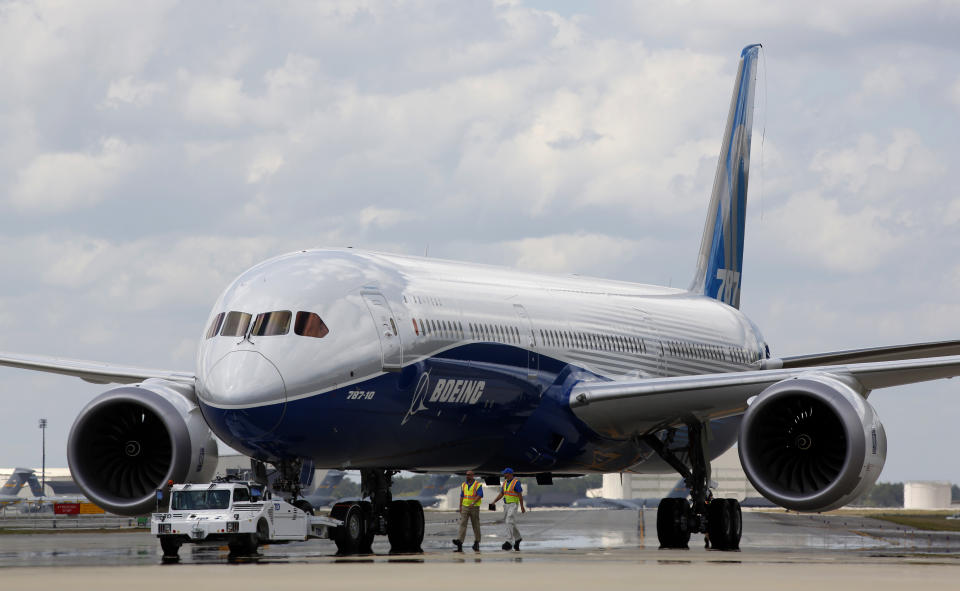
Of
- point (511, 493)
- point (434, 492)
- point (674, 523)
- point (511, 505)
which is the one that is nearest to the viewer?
point (511, 505)

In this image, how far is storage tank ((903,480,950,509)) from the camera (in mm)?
123188

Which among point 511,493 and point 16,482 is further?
point 16,482

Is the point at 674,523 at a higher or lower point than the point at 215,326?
lower

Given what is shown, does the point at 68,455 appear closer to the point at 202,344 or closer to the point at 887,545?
the point at 202,344

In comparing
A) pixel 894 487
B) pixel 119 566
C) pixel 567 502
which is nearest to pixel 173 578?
pixel 119 566

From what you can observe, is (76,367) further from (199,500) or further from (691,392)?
(691,392)

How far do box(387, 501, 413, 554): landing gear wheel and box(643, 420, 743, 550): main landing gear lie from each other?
4346 millimetres

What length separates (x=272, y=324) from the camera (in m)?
19.0

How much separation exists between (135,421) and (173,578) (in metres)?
7.30

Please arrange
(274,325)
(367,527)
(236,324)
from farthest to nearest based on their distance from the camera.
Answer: (367,527) → (236,324) → (274,325)

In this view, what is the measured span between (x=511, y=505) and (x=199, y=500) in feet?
17.2

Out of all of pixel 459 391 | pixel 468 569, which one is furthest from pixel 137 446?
pixel 468 569

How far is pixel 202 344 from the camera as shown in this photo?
63.9 feet

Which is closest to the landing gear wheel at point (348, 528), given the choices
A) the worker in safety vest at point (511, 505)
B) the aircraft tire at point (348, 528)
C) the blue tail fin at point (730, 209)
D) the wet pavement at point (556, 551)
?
the aircraft tire at point (348, 528)
